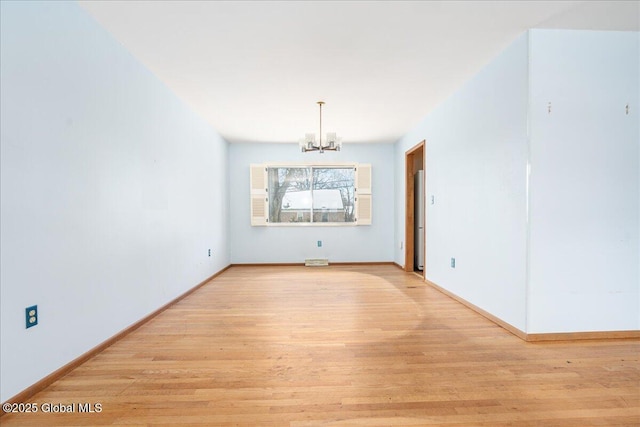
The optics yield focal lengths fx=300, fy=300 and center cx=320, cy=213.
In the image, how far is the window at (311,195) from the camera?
6.15 meters

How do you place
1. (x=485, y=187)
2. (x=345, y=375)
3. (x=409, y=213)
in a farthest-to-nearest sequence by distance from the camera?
(x=409, y=213), (x=485, y=187), (x=345, y=375)

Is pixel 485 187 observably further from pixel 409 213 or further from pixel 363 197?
pixel 363 197

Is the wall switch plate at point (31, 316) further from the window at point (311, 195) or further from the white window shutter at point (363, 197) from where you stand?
the white window shutter at point (363, 197)

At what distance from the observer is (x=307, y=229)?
6.11 m

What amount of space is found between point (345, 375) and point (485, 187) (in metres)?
2.23

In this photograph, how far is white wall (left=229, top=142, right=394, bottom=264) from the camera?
19.8ft

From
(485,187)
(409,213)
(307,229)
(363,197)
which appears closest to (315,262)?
(307,229)

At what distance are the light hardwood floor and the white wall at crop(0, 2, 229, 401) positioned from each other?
0.30 m

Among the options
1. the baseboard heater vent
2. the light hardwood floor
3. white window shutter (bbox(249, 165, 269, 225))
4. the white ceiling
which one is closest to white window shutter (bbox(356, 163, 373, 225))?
the baseboard heater vent

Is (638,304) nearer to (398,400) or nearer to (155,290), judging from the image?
(398,400)

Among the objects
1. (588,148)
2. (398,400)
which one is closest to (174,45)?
(398,400)

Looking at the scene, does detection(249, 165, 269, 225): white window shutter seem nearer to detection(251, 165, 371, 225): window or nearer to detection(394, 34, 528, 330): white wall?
detection(251, 165, 371, 225): window

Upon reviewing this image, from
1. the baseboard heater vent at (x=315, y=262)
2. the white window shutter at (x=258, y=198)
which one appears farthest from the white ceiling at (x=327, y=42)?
the baseboard heater vent at (x=315, y=262)

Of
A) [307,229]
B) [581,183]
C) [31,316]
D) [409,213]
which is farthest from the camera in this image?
[307,229]
